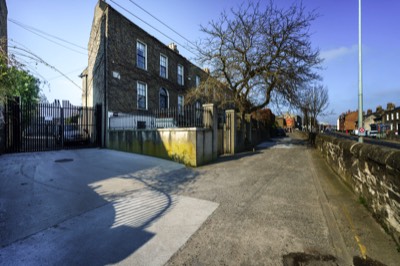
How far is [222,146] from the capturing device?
11.6 metres

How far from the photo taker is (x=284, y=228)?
10.8ft

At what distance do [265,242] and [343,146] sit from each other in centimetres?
483

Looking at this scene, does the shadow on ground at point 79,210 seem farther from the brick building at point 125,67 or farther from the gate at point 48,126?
the brick building at point 125,67

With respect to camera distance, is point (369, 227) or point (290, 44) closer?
point (369, 227)

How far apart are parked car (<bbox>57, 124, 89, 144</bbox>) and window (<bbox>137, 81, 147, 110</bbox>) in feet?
14.2

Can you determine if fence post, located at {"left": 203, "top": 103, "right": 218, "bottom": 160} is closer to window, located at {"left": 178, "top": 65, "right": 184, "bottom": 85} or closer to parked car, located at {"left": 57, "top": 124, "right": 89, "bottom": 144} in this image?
parked car, located at {"left": 57, "top": 124, "right": 89, "bottom": 144}

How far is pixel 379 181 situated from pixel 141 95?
15153mm

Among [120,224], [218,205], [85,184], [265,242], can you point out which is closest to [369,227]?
[265,242]

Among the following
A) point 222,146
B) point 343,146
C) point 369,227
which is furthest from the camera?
point 222,146

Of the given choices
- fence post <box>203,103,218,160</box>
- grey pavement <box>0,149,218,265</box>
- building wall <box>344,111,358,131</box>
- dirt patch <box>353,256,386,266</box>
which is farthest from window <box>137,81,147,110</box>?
building wall <box>344,111,358,131</box>

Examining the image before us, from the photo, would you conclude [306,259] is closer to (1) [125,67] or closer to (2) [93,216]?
(2) [93,216]

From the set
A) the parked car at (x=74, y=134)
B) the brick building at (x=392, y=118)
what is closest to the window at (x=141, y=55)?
the parked car at (x=74, y=134)

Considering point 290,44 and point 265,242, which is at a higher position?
point 290,44

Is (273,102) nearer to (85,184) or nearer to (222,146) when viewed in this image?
(222,146)
